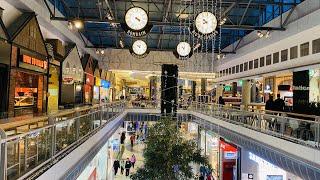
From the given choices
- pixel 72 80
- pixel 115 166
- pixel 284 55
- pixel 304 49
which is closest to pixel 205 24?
pixel 304 49

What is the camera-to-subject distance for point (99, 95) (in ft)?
104

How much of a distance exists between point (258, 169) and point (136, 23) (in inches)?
332

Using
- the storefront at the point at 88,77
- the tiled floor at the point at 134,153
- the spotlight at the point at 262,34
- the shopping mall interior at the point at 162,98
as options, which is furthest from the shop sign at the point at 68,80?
the spotlight at the point at 262,34

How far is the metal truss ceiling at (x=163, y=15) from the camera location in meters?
16.9

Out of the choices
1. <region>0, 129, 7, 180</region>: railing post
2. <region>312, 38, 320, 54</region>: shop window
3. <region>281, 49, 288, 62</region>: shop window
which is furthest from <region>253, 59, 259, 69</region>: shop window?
<region>0, 129, 7, 180</region>: railing post

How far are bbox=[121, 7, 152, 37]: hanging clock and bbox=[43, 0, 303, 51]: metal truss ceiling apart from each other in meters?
5.69

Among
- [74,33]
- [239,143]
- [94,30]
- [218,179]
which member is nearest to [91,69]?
[94,30]

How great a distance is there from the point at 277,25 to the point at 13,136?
15.8m

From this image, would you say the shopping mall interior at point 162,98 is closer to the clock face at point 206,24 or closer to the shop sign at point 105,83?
the clock face at point 206,24

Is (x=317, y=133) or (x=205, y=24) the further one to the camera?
(x=205, y=24)

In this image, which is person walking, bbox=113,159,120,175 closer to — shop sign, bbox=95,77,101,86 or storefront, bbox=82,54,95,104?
storefront, bbox=82,54,95,104

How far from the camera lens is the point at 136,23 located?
8789 mm

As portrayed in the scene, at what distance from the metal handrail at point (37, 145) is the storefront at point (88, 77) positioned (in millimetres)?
17587

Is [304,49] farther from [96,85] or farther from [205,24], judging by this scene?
[96,85]
